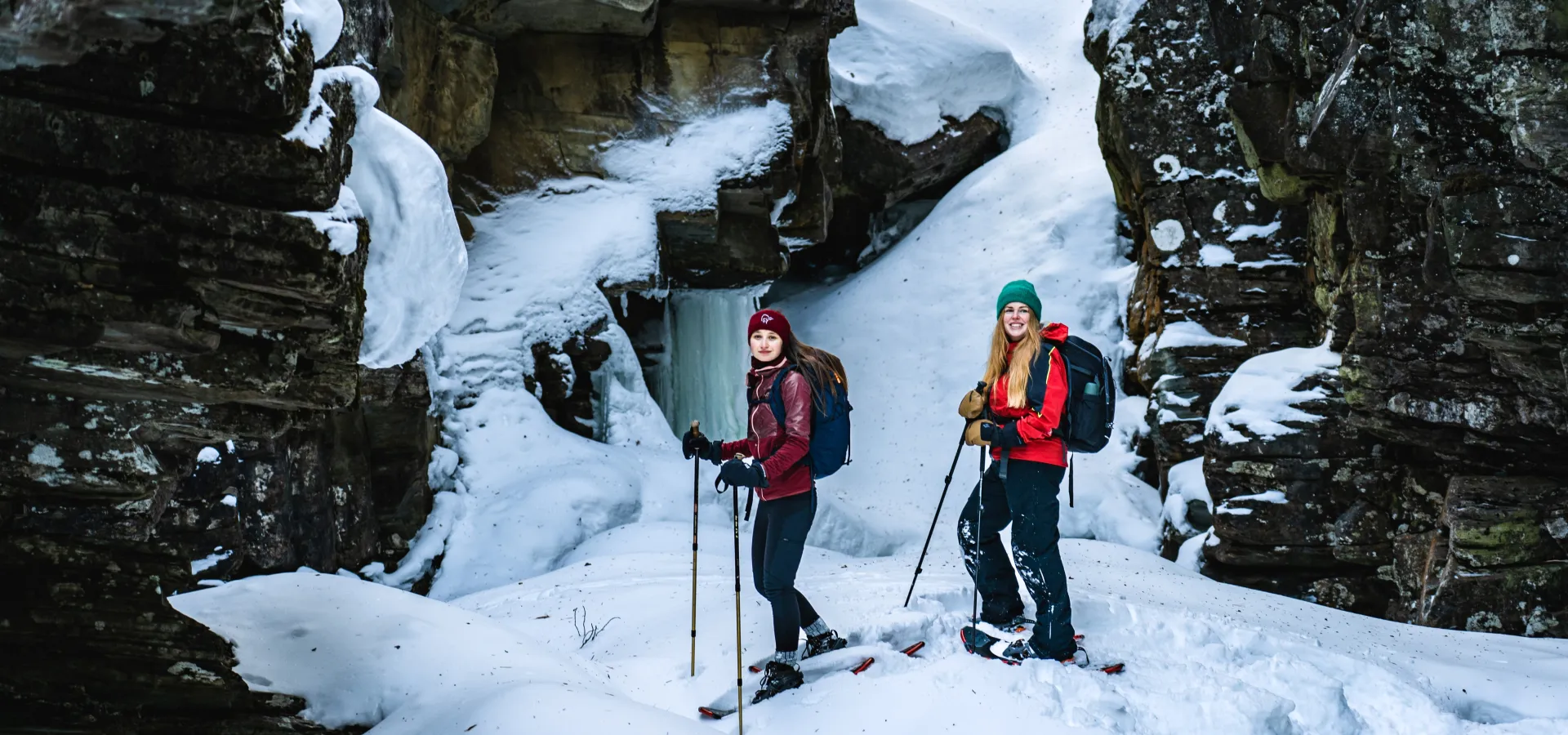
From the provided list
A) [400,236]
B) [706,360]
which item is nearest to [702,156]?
[706,360]

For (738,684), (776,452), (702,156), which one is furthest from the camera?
(702,156)

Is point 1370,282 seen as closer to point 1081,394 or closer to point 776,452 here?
point 1081,394

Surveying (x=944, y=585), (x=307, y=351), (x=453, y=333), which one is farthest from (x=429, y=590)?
(x=307, y=351)

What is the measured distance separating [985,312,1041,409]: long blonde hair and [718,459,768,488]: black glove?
1.29m

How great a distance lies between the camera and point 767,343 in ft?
18.0

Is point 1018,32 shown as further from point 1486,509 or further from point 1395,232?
point 1486,509

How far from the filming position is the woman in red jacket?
18.5 ft

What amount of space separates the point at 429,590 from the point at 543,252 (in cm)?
509

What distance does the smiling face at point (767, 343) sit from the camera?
549 cm

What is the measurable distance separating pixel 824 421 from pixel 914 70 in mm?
18128

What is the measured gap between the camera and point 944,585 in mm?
6949

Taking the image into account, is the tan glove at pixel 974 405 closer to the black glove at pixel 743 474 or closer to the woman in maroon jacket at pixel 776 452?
the woman in maroon jacket at pixel 776 452

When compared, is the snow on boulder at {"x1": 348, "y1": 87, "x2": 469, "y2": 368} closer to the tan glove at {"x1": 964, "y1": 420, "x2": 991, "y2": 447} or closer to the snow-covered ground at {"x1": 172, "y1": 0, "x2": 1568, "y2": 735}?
the snow-covered ground at {"x1": 172, "y1": 0, "x2": 1568, "y2": 735}

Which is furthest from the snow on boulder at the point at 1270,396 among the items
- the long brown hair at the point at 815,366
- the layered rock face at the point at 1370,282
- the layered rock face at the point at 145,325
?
the layered rock face at the point at 145,325
